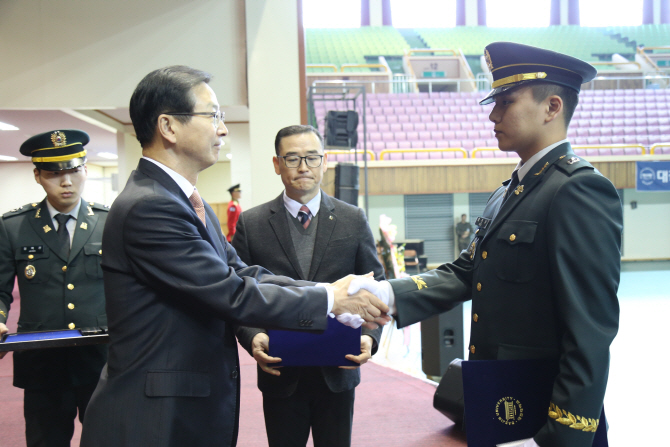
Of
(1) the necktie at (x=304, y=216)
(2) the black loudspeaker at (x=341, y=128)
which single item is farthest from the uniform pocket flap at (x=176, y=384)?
(2) the black loudspeaker at (x=341, y=128)

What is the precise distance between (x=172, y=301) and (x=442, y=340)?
2673 mm

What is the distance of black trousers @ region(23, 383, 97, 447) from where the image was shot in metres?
2.07

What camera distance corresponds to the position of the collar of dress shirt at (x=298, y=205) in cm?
209

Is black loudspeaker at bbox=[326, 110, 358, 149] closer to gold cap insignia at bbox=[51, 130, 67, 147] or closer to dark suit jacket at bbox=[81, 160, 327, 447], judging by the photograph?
gold cap insignia at bbox=[51, 130, 67, 147]

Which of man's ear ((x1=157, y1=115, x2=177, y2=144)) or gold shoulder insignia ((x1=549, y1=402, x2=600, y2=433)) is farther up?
man's ear ((x1=157, y1=115, x2=177, y2=144))

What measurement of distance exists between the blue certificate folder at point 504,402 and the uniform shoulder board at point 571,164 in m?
0.47

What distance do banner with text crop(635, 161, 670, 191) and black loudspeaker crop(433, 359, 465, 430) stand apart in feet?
36.8

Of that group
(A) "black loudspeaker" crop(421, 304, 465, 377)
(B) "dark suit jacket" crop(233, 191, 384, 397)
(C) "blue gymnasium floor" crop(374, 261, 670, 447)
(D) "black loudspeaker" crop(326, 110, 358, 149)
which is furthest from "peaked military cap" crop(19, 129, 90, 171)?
(D) "black loudspeaker" crop(326, 110, 358, 149)

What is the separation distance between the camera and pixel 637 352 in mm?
5188

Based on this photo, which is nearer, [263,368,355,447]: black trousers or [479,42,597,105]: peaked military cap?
[479,42,597,105]: peaked military cap

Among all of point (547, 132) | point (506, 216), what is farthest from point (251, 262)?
point (547, 132)

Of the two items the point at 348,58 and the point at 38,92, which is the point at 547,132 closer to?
the point at 38,92

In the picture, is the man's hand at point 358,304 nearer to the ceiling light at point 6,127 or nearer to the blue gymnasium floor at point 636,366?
the blue gymnasium floor at point 636,366

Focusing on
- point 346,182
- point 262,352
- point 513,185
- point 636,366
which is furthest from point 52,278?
point 636,366
